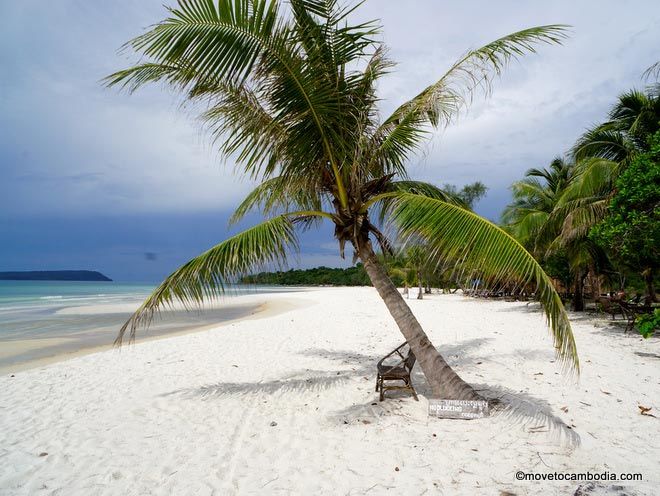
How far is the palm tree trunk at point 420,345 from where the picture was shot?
470 cm

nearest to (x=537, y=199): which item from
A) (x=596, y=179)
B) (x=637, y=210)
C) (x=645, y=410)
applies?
(x=596, y=179)

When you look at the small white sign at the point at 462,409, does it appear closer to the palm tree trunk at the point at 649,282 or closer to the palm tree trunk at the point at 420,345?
the palm tree trunk at the point at 420,345

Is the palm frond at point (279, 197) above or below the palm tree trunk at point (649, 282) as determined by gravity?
above

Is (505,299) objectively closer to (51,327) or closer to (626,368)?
(626,368)

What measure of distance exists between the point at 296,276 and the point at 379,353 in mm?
99153

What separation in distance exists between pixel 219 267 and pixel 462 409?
133 inches

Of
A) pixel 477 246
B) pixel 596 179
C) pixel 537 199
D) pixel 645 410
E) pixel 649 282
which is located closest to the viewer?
pixel 477 246

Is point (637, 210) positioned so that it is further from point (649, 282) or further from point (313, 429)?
point (313, 429)

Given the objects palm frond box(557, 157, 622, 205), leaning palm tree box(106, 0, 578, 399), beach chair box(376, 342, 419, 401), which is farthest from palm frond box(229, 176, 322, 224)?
palm frond box(557, 157, 622, 205)

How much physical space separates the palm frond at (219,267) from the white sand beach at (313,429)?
53.9 inches

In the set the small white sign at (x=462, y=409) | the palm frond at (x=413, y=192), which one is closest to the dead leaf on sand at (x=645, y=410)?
the small white sign at (x=462, y=409)

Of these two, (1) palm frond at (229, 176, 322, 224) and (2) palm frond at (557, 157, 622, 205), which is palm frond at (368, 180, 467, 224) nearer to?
(1) palm frond at (229, 176, 322, 224)

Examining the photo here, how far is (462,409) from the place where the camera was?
177 inches

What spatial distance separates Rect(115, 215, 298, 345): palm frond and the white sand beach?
137 centimetres
